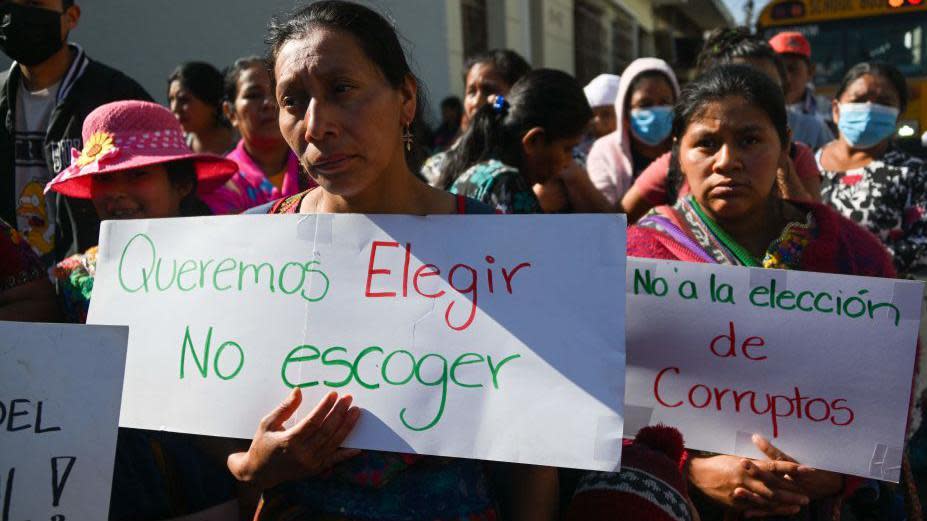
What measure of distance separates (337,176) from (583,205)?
7.67 feet

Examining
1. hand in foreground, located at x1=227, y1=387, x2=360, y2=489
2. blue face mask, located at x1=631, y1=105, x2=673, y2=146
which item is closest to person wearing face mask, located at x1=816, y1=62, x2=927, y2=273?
blue face mask, located at x1=631, y1=105, x2=673, y2=146

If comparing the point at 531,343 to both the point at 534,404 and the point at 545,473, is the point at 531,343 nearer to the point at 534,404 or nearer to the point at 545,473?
the point at 534,404

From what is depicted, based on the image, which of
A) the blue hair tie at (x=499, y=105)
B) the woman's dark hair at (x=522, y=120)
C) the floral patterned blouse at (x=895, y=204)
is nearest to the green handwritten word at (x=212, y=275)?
the woman's dark hair at (x=522, y=120)

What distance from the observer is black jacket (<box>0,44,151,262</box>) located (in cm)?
296

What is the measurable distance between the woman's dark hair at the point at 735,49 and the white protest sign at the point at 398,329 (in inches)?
112

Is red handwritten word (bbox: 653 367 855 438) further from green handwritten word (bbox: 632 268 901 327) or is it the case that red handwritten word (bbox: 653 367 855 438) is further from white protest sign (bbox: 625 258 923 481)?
green handwritten word (bbox: 632 268 901 327)

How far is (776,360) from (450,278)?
77cm

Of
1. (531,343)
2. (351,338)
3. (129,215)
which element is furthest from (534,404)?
(129,215)

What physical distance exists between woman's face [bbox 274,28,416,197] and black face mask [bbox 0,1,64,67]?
1987 mm

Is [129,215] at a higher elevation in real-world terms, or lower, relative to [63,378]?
higher

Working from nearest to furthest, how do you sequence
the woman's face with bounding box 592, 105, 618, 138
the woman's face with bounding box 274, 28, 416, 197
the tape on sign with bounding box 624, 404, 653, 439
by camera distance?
the woman's face with bounding box 274, 28, 416, 197
the tape on sign with bounding box 624, 404, 653, 439
the woman's face with bounding box 592, 105, 618, 138

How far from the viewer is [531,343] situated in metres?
1.55

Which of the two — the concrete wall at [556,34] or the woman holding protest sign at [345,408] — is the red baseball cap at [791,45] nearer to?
the woman holding protest sign at [345,408]

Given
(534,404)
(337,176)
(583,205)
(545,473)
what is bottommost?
(545,473)
